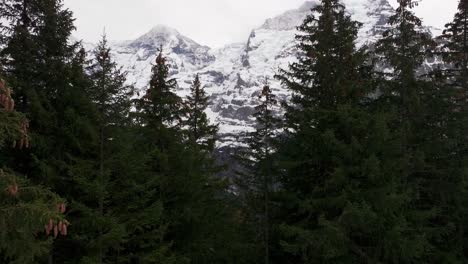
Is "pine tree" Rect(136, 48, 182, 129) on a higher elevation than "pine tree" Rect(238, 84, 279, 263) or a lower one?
Result: higher

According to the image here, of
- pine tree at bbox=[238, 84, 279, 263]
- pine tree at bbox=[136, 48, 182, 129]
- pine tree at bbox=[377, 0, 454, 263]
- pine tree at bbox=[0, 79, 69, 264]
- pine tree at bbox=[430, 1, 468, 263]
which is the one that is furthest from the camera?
pine tree at bbox=[136, 48, 182, 129]

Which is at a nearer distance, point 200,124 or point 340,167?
point 340,167

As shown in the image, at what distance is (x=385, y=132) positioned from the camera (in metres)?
15.6

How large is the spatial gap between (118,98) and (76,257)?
5.41m

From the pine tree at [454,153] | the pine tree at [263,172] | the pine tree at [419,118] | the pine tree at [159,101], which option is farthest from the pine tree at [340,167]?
the pine tree at [159,101]

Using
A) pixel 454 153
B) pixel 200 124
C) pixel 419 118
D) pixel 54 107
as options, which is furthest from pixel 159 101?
pixel 454 153

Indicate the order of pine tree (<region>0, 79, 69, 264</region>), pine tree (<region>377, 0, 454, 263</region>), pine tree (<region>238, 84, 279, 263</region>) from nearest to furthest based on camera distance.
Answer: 1. pine tree (<region>0, 79, 69, 264</region>)
2. pine tree (<region>377, 0, 454, 263</region>)
3. pine tree (<region>238, 84, 279, 263</region>)

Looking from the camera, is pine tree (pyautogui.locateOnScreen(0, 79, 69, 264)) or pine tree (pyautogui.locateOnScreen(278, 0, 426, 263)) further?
pine tree (pyautogui.locateOnScreen(278, 0, 426, 263))

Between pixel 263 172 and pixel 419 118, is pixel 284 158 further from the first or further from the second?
pixel 419 118

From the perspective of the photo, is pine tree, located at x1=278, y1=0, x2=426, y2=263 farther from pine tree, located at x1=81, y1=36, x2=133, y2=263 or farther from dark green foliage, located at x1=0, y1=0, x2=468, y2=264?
pine tree, located at x1=81, y1=36, x2=133, y2=263

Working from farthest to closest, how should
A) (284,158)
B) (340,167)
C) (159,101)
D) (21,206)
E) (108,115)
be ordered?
(159,101) → (284,158) → (108,115) → (340,167) → (21,206)

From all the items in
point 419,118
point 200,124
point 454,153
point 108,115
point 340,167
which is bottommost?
point 340,167

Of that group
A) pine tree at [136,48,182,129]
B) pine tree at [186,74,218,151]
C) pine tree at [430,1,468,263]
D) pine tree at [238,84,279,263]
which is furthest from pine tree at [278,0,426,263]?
pine tree at [186,74,218,151]

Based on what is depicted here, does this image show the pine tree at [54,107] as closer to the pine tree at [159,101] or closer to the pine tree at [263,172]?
the pine tree at [159,101]
